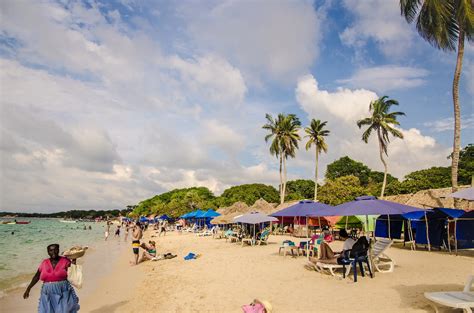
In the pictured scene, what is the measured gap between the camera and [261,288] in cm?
788

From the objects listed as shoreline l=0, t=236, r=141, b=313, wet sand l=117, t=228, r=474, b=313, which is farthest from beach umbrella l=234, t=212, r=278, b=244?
shoreline l=0, t=236, r=141, b=313

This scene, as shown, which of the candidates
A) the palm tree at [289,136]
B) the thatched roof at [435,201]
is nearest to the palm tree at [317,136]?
the palm tree at [289,136]

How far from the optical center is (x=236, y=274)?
9.80 metres

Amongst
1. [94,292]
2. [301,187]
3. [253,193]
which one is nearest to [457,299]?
[94,292]

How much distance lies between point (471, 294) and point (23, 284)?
12650mm

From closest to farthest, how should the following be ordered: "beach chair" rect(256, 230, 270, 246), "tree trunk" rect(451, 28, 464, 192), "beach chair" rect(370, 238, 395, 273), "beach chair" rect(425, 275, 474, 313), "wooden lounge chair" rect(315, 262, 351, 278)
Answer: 1. "beach chair" rect(425, 275, 474, 313)
2. "wooden lounge chair" rect(315, 262, 351, 278)
3. "beach chair" rect(370, 238, 395, 273)
4. "beach chair" rect(256, 230, 270, 246)
5. "tree trunk" rect(451, 28, 464, 192)

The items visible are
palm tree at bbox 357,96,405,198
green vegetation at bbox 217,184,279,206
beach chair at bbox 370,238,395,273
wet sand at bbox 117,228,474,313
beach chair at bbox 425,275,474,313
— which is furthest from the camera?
green vegetation at bbox 217,184,279,206

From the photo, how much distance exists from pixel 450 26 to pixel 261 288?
19.6 meters

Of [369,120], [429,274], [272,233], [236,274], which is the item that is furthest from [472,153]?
[236,274]

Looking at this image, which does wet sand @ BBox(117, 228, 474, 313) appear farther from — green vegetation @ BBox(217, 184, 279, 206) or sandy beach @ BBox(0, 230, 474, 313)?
green vegetation @ BBox(217, 184, 279, 206)

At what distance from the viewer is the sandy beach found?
257 inches

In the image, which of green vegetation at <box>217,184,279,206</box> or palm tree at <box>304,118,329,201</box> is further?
green vegetation at <box>217,184,279,206</box>

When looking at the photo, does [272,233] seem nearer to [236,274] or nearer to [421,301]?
[236,274]

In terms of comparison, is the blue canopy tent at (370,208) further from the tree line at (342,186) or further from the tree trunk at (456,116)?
the tree line at (342,186)
